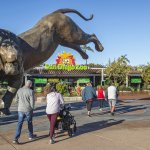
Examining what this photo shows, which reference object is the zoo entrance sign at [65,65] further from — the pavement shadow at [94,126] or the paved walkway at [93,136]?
the pavement shadow at [94,126]

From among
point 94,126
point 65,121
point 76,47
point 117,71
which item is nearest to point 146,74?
point 117,71

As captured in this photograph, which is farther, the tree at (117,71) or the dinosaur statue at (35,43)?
the tree at (117,71)

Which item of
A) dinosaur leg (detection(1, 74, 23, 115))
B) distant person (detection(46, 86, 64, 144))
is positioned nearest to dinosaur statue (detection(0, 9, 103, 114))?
dinosaur leg (detection(1, 74, 23, 115))

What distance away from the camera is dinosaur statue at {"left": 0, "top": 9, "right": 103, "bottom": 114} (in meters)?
12.1

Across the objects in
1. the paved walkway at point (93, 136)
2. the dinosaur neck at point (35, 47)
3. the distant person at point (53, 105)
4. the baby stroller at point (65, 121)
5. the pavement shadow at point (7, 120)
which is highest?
the dinosaur neck at point (35, 47)

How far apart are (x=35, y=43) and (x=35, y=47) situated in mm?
149

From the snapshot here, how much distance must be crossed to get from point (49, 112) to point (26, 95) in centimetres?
70

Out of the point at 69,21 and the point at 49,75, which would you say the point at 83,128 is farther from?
the point at 49,75

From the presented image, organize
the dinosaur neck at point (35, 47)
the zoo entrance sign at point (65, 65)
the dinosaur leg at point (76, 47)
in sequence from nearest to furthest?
the dinosaur neck at point (35, 47), the dinosaur leg at point (76, 47), the zoo entrance sign at point (65, 65)

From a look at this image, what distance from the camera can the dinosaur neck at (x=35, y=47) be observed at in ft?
44.3

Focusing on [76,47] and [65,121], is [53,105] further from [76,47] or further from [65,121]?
[76,47]

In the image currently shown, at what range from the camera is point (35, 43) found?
1382cm

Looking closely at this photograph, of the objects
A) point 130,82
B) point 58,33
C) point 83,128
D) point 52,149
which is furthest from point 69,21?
point 130,82

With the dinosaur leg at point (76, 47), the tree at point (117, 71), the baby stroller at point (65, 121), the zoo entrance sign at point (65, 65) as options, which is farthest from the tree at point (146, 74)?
the baby stroller at point (65, 121)
